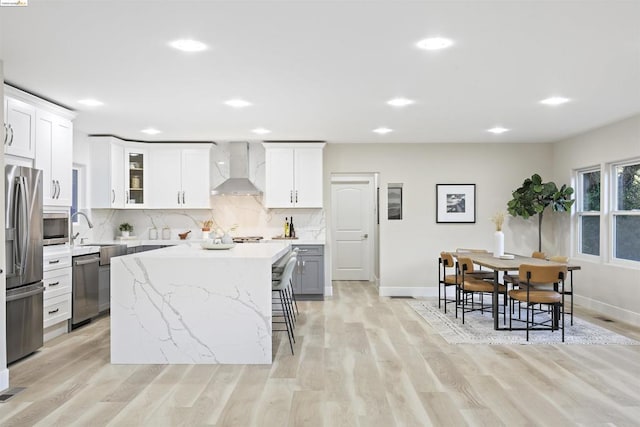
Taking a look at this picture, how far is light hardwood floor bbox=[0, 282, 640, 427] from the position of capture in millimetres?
3086

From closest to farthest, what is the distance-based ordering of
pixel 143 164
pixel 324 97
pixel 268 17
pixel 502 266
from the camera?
pixel 268 17 < pixel 324 97 < pixel 502 266 < pixel 143 164

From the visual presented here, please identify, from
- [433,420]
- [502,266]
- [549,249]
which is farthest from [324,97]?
[549,249]

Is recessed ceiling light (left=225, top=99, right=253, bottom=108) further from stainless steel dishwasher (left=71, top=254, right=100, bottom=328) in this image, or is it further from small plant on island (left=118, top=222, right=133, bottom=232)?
small plant on island (left=118, top=222, right=133, bottom=232)

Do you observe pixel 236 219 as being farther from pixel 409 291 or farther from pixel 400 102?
pixel 400 102

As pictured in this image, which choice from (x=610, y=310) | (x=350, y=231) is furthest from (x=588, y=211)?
(x=350, y=231)

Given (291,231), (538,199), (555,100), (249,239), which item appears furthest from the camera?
(291,231)

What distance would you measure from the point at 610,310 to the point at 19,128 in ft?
22.8

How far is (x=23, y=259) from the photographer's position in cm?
422

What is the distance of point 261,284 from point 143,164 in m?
4.31

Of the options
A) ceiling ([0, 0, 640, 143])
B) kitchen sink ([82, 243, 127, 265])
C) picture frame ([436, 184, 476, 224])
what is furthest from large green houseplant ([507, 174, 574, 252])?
kitchen sink ([82, 243, 127, 265])

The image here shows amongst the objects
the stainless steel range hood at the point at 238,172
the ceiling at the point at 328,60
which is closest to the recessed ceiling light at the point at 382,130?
the ceiling at the point at 328,60

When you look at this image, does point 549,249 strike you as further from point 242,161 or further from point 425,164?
point 242,161

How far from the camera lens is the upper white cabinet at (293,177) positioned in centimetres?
759

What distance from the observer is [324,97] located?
15.8 feet
